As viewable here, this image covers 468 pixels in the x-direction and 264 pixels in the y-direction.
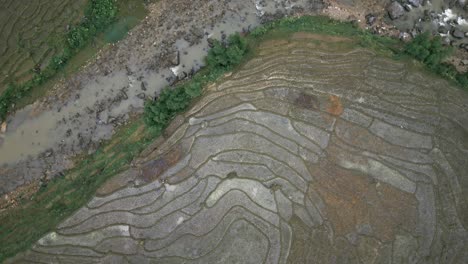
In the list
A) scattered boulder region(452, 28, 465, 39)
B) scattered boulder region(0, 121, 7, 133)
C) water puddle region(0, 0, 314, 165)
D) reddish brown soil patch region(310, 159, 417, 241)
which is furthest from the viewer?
scattered boulder region(0, 121, 7, 133)

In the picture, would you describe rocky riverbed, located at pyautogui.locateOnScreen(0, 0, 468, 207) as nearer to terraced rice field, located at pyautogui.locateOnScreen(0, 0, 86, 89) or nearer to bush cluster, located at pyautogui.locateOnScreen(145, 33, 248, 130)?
bush cluster, located at pyautogui.locateOnScreen(145, 33, 248, 130)

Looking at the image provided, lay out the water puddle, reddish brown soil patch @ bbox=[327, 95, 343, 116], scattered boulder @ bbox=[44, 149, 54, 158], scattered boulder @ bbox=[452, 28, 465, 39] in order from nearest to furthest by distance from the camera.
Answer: reddish brown soil patch @ bbox=[327, 95, 343, 116]
scattered boulder @ bbox=[452, 28, 465, 39]
scattered boulder @ bbox=[44, 149, 54, 158]
the water puddle

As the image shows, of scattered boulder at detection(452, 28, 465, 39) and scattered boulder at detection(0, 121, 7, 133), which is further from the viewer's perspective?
scattered boulder at detection(0, 121, 7, 133)

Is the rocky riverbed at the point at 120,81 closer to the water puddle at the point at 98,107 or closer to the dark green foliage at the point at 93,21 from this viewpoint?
the water puddle at the point at 98,107

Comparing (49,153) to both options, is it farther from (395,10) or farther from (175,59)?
(395,10)

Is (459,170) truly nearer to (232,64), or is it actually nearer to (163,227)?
(232,64)

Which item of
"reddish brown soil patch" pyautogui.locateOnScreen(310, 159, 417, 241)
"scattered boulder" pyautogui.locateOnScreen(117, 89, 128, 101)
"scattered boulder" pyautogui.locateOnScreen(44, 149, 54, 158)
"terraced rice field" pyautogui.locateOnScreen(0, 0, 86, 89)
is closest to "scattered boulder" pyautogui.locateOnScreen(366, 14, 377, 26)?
"reddish brown soil patch" pyautogui.locateOnScreen(310, 159, 417, 241)

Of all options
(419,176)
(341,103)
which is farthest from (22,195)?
(419,176)
